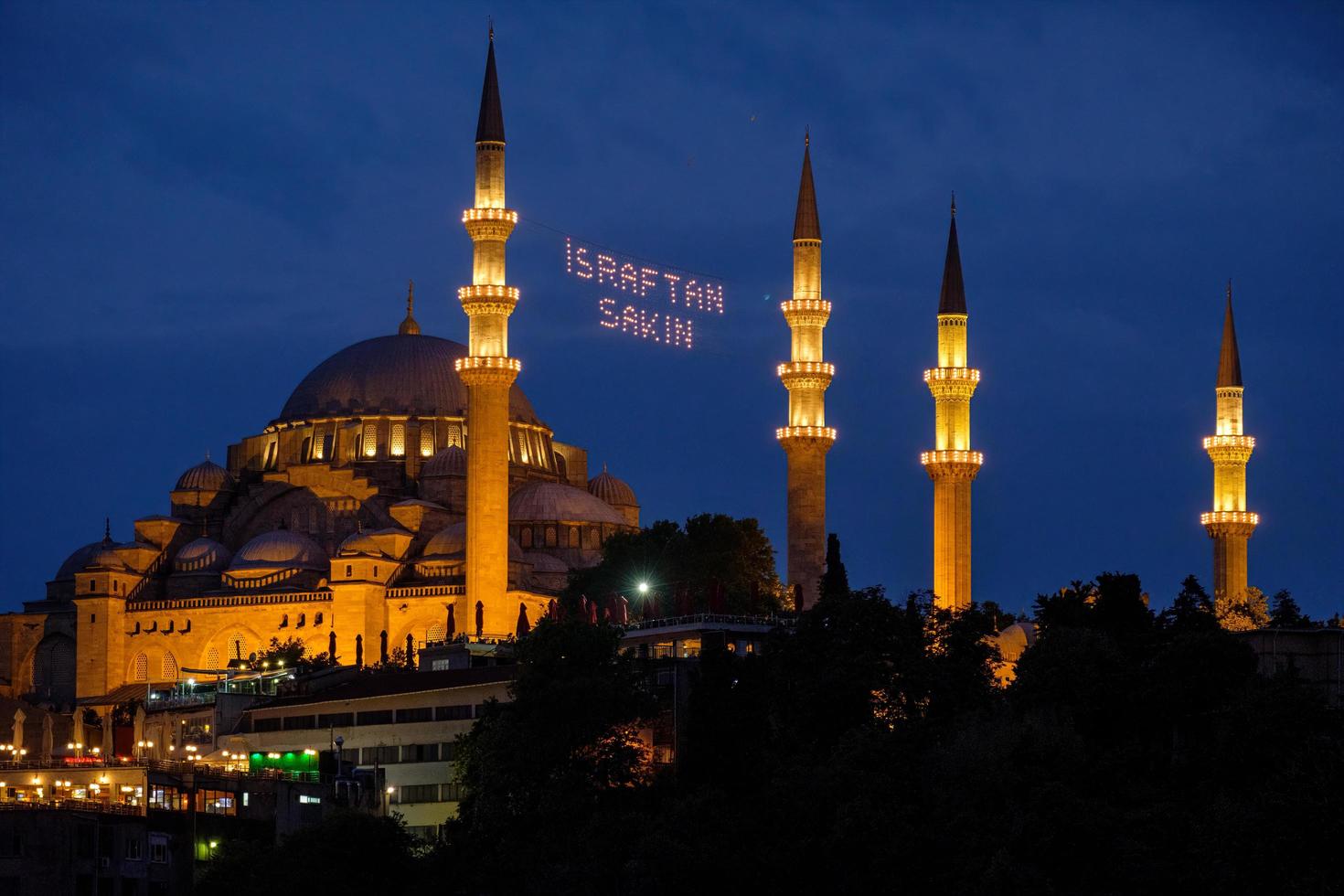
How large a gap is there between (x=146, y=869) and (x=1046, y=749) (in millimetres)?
19472

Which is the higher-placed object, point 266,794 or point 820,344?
point 820,344

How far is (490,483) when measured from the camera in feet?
255

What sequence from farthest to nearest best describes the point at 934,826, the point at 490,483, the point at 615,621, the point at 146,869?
1. the point at 490,483
2. the point at 615,621
3. the point at 146,869
4. the point at 934,826

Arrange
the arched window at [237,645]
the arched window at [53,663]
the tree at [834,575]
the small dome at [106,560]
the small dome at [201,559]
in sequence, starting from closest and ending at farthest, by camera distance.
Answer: the tree at [834,575], the arched window at [237,645], the small dome at [106,560], the arched window at [53,663], the small dome at [201,559]

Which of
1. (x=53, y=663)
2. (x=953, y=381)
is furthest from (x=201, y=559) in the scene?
(x=953, y=381)

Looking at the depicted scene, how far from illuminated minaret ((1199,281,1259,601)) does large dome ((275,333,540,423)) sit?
2729cm

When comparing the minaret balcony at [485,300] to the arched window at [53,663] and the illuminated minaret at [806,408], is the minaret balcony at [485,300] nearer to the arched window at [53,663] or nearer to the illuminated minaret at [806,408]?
the illuminated minaret at [806,408]

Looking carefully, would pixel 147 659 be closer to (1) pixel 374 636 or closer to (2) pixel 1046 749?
(1) pixel 374 636

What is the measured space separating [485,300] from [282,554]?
17.9m

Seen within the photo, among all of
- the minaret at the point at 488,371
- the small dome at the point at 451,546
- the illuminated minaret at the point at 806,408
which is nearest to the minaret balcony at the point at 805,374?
the illuminated minaret at the point at 806,408

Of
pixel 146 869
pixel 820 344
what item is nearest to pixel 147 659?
pixel 820 344

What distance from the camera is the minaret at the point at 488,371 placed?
78.0 meters

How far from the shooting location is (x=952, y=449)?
80.4 metres

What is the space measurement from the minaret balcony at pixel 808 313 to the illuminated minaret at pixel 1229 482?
49.9 ft
